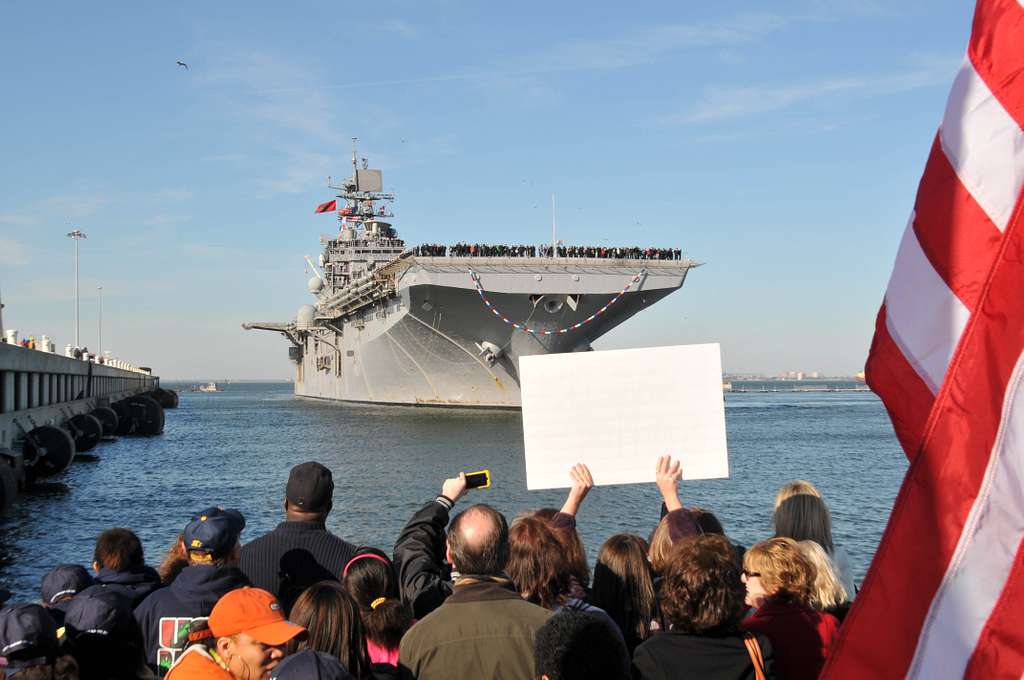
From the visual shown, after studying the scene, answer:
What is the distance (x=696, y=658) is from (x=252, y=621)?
136 cm

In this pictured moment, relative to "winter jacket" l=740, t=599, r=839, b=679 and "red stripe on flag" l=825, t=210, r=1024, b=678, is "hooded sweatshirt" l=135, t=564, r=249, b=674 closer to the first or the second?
"winter jacket" l=740, t=599, r=839, b=679

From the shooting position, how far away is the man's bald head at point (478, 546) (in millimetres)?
3090

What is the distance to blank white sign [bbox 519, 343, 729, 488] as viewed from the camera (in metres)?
3.84

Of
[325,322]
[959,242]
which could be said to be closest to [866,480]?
[959,242]

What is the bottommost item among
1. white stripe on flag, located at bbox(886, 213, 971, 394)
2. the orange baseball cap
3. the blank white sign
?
the orange baseball cap

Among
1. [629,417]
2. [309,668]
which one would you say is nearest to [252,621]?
[309,668]

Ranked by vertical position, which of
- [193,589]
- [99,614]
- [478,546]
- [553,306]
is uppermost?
[553,306]

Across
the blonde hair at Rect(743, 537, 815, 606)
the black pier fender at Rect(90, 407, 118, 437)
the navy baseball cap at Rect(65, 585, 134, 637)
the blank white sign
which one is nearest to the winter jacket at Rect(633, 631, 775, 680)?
the blonde hair at Rect(743, 537, 815, 606)

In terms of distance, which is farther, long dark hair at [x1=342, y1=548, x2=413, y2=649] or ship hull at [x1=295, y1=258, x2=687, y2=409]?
ship hull at [x1=295, y1=258, x2=687, y2=409]

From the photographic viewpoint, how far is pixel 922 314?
224 cm

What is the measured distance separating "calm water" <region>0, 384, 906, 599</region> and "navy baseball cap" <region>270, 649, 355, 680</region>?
402 inches

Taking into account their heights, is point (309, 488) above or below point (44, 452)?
above

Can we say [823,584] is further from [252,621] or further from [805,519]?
[252,621]

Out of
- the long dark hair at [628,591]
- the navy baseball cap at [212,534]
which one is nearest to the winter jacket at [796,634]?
the long dark hair at [628,591]
